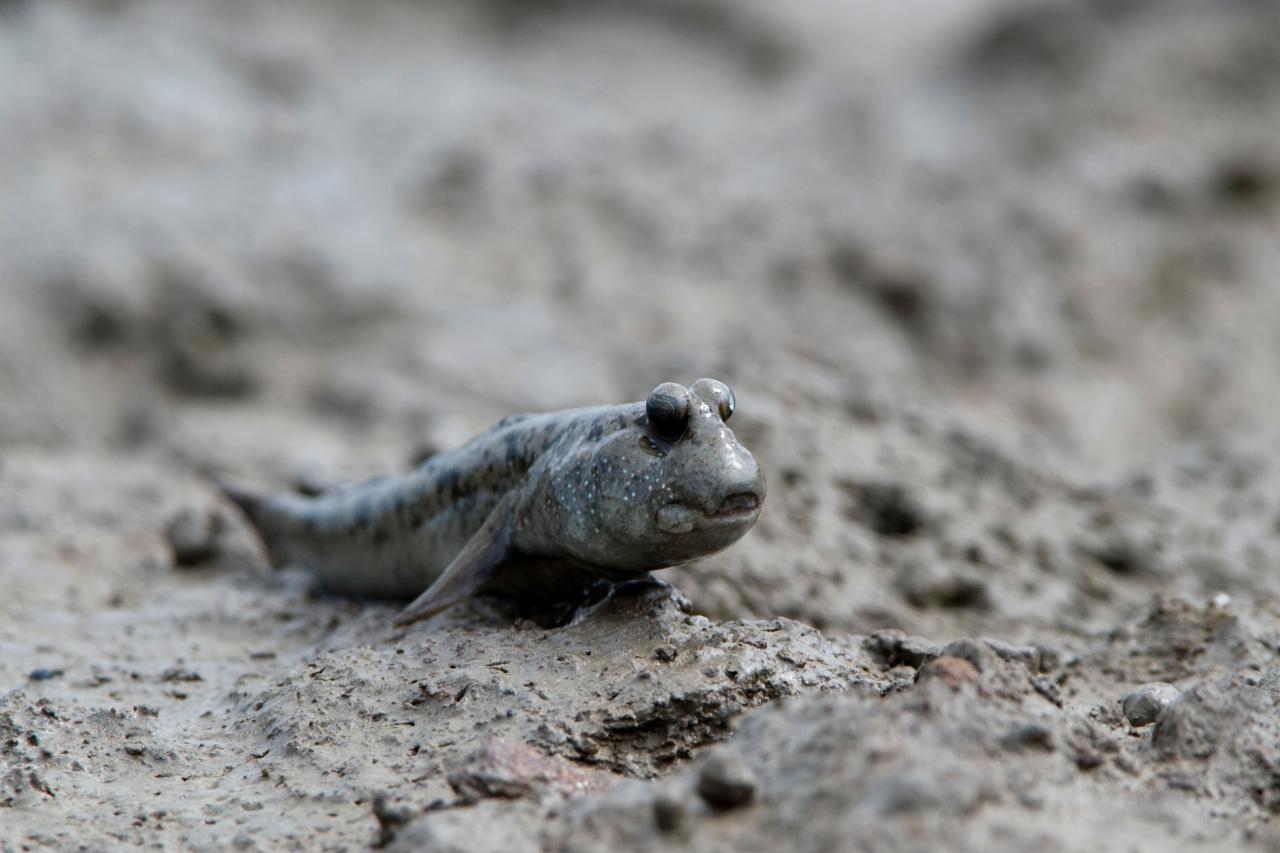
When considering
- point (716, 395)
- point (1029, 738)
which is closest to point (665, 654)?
Answer: point (716, 395)

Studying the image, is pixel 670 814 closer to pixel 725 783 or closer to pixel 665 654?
pixel 725 783

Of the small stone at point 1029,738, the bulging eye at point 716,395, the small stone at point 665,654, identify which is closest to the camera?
the small stone at point 1029,738

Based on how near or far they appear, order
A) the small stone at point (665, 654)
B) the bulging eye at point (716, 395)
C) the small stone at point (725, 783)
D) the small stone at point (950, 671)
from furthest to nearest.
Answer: the bulging eye at point (716, 395) < the small stone at point (665, 654) < the small stone at point (950, 671) < the small stone at point (725, 783)

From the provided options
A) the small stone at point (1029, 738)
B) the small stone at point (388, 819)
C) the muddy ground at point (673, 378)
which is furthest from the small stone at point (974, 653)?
the small stone at point (388, 819)

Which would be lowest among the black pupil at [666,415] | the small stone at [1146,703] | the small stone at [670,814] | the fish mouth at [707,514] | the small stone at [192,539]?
the small stone at [192,539]

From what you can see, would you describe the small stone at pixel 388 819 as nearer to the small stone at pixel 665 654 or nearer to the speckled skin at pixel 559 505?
the small stone at pixel 665 654

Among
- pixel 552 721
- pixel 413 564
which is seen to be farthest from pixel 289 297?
pixel 552 721

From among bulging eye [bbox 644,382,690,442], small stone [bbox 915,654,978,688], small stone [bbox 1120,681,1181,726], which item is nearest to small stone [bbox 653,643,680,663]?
bulging eye [bbox 644,382,690,442]
